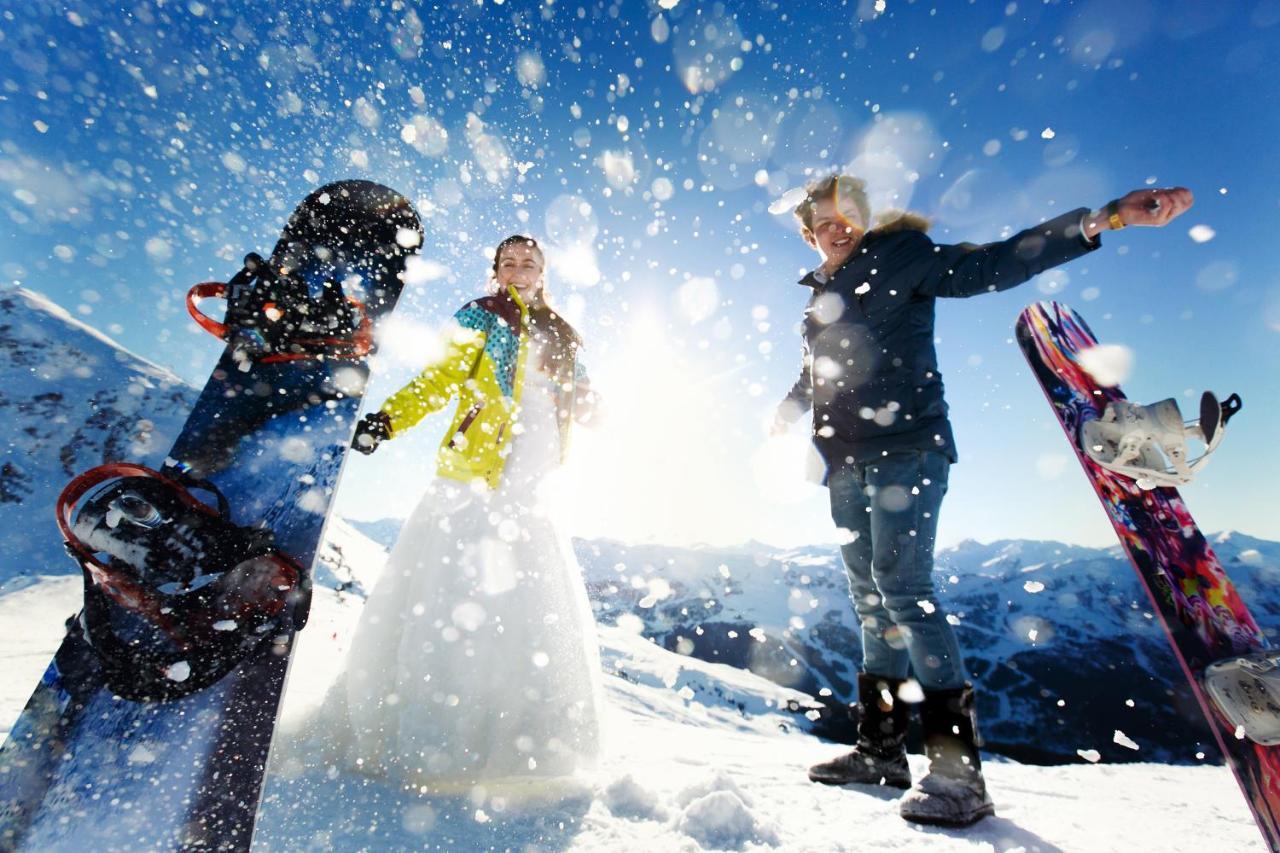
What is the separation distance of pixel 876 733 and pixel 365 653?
2.25m

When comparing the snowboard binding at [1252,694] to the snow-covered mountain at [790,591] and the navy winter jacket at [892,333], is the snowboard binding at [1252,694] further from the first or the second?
the snow-covered mountain at [790,591]

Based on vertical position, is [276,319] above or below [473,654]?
above

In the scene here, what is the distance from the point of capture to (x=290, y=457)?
86.0 inches

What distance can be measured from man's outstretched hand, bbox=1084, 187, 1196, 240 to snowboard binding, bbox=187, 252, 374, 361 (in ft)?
10.0

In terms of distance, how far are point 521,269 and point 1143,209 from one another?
2688mm

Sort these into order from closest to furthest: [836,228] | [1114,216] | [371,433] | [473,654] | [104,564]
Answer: [104,564]
[1114,216]
[473,654]
[371,433]
[836,228]

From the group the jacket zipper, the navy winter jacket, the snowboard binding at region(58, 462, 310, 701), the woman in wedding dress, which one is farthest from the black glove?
the navy winter jacket

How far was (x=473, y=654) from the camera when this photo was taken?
2123mm

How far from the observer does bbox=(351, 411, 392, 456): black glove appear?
87.7 inches

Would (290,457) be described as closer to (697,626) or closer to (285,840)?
(285,840)

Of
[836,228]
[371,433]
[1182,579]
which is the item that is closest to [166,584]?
[371,433]

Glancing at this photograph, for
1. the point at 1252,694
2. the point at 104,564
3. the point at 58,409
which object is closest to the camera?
the point at 104,564

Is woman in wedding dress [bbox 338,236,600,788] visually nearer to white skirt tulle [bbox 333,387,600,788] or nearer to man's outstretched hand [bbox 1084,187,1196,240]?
white skirt tulle [bbox 333,387,600,788]

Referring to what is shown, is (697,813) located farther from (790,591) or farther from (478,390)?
(790,591)
